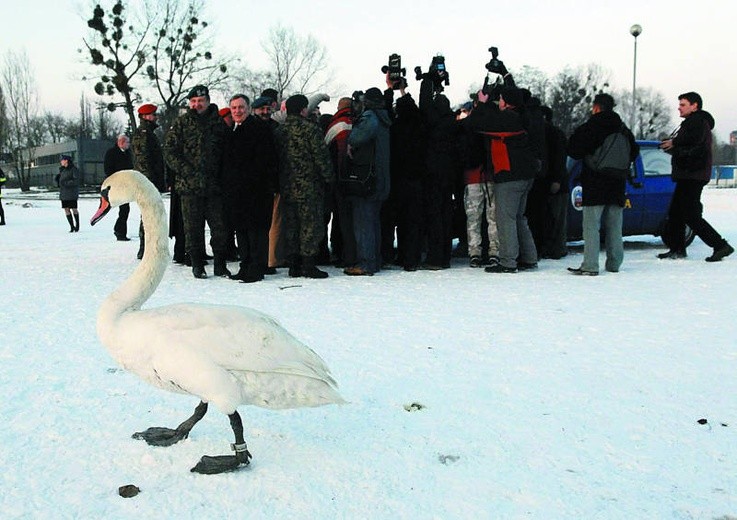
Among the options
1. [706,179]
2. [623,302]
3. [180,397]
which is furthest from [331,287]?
[706,179]

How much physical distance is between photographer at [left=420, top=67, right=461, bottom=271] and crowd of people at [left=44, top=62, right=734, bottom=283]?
14 mm

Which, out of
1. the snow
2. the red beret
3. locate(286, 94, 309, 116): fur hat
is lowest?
the snow

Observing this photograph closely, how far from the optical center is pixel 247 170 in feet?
23.1

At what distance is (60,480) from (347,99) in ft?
20.1

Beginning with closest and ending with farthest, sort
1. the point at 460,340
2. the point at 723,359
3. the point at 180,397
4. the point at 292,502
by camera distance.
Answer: the point at 292,502 < the point at 180,397 < the point at 723,359 < the point at 460,340

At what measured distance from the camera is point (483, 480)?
2668 millimetres

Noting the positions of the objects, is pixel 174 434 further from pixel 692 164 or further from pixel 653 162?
pixel 653 162

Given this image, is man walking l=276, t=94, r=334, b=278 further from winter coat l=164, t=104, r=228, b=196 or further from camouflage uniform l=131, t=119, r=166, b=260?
camouflage uniform l=131, t=119, r=166, b=260


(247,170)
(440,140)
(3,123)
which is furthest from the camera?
(3,123)

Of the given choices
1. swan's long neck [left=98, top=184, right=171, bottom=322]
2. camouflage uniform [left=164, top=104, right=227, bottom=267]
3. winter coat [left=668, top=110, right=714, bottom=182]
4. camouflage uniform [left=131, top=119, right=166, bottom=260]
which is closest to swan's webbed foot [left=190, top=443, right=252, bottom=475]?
swan's long neck [left=98, top=184, right=171, bottom=322]

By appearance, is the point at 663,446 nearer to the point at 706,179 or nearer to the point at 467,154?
the point at 467,154

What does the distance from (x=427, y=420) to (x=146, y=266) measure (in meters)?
1.57

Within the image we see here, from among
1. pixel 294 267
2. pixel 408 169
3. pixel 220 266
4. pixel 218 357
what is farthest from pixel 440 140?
pixel 218 357

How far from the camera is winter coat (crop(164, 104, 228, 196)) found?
7.18m
